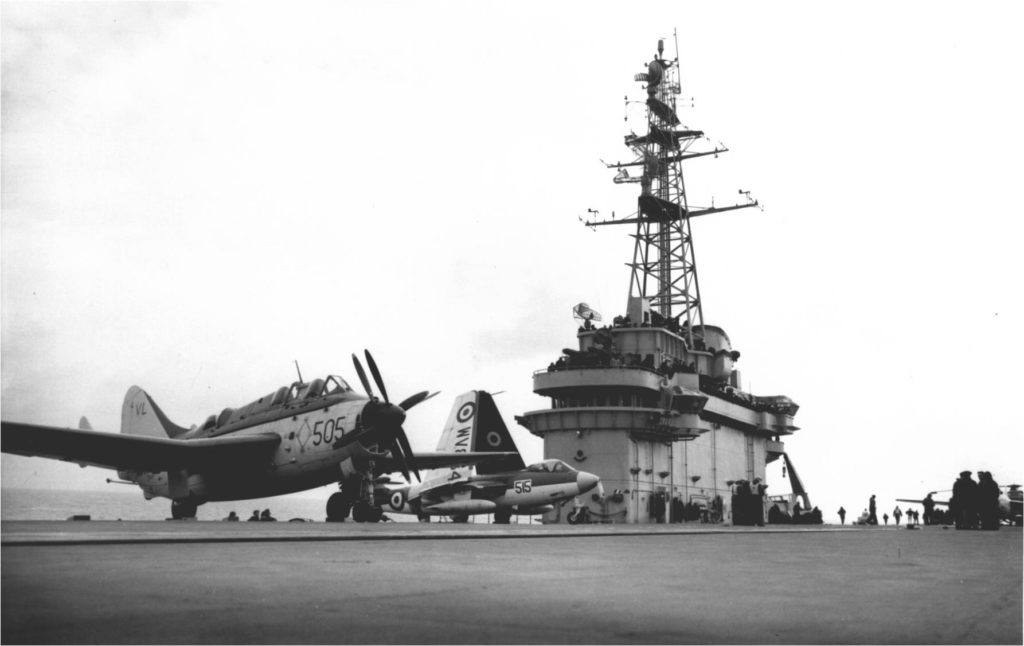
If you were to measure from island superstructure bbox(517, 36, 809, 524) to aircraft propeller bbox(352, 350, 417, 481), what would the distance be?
2390 cm

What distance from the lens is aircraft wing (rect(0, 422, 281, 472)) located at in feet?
71.8

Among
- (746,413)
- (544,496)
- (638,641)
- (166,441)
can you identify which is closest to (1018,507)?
(746,413)

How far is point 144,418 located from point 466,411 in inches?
568

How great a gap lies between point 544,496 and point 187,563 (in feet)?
94.6

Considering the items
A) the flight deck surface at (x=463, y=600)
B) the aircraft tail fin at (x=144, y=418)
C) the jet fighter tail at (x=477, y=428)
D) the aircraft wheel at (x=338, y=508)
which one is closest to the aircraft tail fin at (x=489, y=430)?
the jet fighter tail at (x=477, y=428)

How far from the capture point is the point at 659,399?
171 ft

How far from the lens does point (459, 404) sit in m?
41.0

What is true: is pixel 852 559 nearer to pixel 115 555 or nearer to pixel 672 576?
pixel 672 576

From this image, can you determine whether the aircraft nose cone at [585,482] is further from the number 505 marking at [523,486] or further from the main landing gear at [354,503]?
the main landing gear at [354,503]

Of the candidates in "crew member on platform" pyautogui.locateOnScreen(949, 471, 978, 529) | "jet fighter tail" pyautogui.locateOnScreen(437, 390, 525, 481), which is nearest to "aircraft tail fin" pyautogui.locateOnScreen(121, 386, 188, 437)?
"jet fighter tail" pyautogui.locateOnScreen(437, 390, 525, 481)

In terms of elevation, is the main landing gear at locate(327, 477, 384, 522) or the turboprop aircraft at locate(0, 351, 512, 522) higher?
the turboprop aircraft at locate(0, 351, 512, 522)

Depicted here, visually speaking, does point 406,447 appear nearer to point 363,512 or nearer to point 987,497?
point 363,512

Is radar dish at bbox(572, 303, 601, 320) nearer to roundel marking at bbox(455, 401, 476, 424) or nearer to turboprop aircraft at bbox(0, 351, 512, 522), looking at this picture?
roundel marking at bbox(455, 401, 476, 424)

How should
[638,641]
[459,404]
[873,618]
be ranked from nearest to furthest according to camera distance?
[638,641] → [873,618] → [459,404]
